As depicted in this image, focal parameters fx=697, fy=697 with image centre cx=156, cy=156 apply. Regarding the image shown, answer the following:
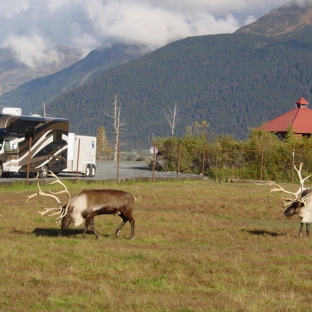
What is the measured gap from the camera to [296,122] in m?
63.3

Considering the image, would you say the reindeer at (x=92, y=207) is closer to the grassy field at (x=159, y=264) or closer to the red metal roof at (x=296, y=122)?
the grassy field at (x=159, y=264)

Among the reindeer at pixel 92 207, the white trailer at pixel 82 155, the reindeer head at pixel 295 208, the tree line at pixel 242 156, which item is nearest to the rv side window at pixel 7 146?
the white trailer at pixel 82 155

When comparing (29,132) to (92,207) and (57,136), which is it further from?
(92,207)

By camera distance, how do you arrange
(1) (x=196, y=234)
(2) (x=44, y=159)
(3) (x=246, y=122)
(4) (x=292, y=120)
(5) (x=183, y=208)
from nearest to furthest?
(1) (x=196, y=234) < (5) (x=183, y=208) < (2) (x=44, y=159) < (4) (x=292, y=120) < (3) (x=246, y=122)

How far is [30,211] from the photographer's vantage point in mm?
19250

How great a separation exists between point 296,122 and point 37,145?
36368 mm

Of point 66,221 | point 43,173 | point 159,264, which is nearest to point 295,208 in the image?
point 66,221

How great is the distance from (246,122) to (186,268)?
188150mm

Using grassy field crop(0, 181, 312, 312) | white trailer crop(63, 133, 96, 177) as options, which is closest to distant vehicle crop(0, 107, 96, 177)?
white trailer crop(63, 133, 96, 177)

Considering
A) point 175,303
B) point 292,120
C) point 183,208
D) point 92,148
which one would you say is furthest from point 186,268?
point 292,120

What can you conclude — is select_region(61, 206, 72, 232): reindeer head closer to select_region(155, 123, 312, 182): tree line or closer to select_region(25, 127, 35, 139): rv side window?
select_region(25, 127, 35, 139): rv side window

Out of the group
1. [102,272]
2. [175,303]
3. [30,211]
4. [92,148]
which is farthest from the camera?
[92,148]

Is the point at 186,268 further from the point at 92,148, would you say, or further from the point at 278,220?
the point at 92,148

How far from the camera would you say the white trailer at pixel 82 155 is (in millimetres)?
34856
